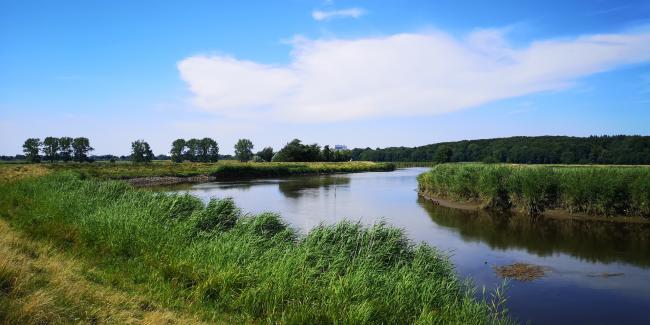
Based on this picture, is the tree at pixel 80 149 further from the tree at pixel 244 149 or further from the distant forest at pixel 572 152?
the distant forest at pixel 572 152

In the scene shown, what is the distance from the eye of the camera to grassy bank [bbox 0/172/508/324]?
6.49 m

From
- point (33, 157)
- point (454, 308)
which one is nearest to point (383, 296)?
point (454, 308)

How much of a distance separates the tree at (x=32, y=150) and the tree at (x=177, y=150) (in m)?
30.3

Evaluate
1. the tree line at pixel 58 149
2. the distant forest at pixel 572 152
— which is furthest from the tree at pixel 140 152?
the distant forest at pixel 572 152

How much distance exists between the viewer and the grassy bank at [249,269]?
6488mm

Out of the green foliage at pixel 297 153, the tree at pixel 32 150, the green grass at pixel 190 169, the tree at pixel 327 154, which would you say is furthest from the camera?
the tree at pixel 327 154

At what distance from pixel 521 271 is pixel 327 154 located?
317 feet

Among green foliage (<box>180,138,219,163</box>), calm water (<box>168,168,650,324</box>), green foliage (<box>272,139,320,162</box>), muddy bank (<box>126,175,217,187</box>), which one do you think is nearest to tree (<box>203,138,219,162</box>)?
green foliage (<box>180,138,219,163</box>)

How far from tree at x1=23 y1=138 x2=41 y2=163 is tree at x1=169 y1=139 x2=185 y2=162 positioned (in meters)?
30.3

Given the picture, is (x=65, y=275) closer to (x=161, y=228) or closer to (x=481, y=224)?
(x=161, y=228)

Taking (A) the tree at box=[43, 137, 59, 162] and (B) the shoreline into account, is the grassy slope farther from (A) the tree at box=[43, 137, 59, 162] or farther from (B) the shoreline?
(A) the tree at box=[43, 137, 59, 162]

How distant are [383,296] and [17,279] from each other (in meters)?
5.82

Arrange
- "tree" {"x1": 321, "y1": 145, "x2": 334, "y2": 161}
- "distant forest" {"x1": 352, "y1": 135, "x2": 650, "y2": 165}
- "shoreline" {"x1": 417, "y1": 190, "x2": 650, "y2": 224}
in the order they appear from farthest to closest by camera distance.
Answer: "tree" {"x1": 321, "y1": 145, "x2": 334, "y2": 161} < "distant forest" {"x1": 352, "y1": 135, "x2": 650, "y2": 165} < "shoreline" {"x1": 417, "y1": 190, "x2": 650, "y2": 224}

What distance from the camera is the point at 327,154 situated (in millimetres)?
109125
